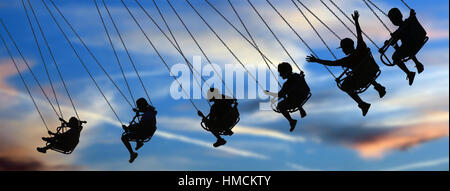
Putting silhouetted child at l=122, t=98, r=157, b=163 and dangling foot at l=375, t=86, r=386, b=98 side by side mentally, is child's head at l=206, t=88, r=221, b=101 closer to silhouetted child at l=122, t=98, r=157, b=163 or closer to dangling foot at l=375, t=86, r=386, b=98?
silhouetted child at l=122, t=98, r=157, b=163

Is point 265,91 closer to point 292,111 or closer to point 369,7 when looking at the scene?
point 292,111

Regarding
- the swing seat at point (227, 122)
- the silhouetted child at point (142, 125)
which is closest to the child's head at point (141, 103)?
the silhouetted child at point (142, 125)

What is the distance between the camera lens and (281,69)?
18.3 meters

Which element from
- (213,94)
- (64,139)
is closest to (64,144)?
(64,139)

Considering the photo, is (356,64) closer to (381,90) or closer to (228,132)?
(381,90)

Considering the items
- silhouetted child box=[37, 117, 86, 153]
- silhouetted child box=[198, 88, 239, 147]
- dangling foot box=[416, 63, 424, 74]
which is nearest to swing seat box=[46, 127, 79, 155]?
silhouetted child box=[37, 117, 86, 153]

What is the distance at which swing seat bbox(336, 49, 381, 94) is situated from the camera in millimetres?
17188

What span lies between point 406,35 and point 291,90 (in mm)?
3107

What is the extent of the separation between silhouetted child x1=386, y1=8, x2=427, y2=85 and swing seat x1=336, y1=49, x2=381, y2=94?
60 cm

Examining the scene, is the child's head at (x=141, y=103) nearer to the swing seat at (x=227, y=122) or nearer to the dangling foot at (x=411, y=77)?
the swing seat at (x=227, y=122)
